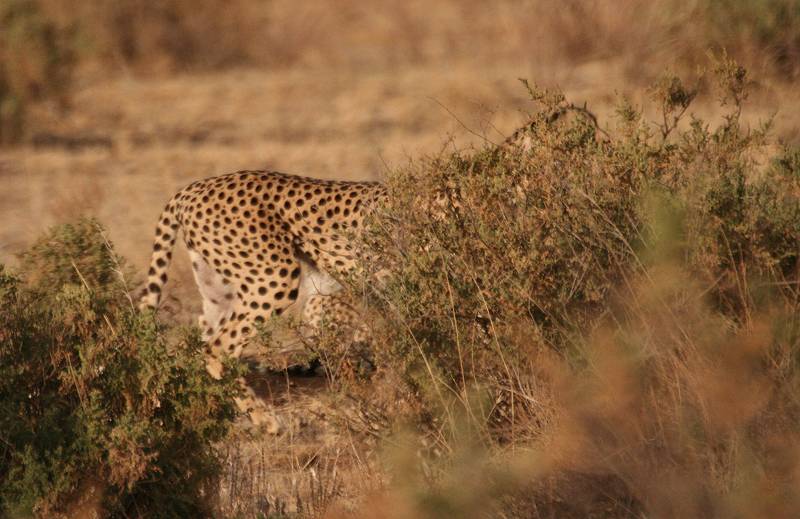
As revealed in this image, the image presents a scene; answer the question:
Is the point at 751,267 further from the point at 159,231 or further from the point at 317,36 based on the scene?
the point at 317,36

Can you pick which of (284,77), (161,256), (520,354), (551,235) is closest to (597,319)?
(520,354)

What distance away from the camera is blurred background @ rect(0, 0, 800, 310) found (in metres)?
9.65

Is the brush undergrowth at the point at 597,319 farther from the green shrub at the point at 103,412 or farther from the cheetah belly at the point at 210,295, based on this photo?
the cheetah belly at the point at 210,295

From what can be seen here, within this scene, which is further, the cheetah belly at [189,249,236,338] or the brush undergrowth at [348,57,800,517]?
the cheetah belly at [189,249,236,338]

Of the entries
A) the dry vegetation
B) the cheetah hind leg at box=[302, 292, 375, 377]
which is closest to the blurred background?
the dry vegetation

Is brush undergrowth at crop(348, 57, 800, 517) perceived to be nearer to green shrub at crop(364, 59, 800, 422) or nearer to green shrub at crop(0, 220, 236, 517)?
green shrub at crop(364, 59, 800, 422)

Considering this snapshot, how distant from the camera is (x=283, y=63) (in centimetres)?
1527

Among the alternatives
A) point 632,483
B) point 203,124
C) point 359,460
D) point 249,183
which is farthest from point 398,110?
point 632,483

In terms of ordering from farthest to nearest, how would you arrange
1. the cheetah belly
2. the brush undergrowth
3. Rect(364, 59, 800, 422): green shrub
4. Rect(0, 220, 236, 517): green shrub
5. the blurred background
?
the blurred background
the cheetah belly
Rect(364, 59, 800, 422): green shrub
Rect(0, 220, 236, 517): green shrub
the brush undergrowth

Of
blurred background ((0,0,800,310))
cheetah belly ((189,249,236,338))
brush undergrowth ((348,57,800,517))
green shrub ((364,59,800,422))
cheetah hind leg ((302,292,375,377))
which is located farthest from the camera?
blurred background ((0,0,800,310))

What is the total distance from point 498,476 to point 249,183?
3.51 m

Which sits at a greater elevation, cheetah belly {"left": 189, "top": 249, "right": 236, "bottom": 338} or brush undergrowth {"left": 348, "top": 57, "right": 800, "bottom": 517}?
brush undergrowth {"left": 348, "top": 57, "right": 800, "bottom": 517}

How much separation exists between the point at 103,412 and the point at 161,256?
264 cm

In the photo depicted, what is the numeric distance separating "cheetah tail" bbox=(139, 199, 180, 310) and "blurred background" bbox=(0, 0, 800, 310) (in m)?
0.63
